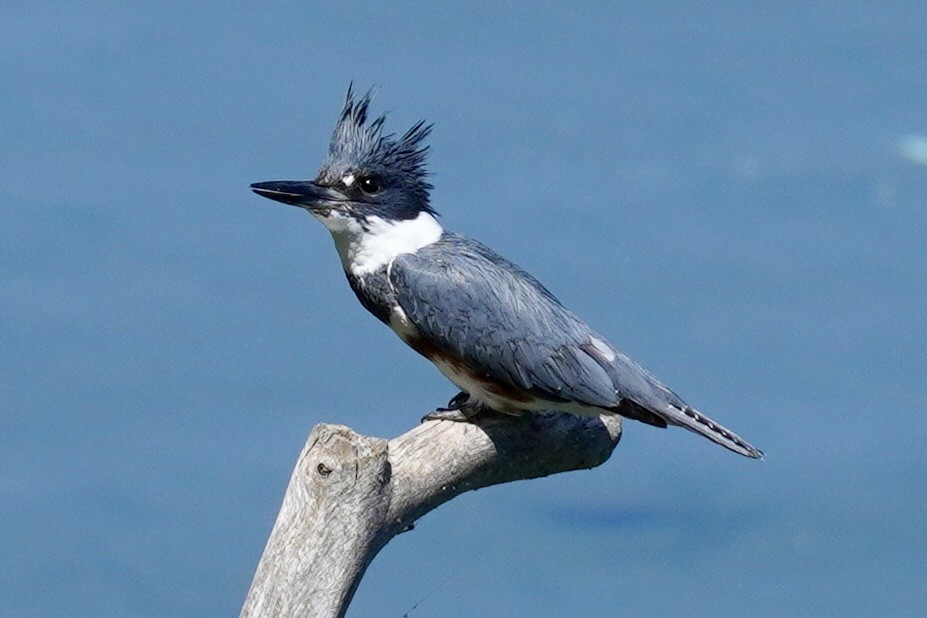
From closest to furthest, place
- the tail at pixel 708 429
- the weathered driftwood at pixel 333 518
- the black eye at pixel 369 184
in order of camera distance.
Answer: the weathered driftwood at pixel 333 518 → the tail at pixel 708 429 → the black eye at pixel 369 184

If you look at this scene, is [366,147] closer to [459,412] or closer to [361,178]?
[361,178]

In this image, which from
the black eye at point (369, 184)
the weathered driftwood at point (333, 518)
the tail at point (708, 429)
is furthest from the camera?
the black eye at point (369, 184)

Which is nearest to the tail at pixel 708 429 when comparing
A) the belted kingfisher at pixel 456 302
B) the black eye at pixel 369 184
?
the belted kingfisher at pixel 456 302

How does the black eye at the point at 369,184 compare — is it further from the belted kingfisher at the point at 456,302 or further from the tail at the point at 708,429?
the tail at the point at 708,429

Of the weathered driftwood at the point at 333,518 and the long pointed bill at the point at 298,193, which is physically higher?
the long pointed bill at the point at 298,193

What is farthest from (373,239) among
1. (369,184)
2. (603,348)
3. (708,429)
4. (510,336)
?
(708,429)

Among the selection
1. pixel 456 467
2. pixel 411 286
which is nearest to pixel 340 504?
pixel 456 467

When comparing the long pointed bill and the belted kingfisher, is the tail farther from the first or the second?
the long pointed bill

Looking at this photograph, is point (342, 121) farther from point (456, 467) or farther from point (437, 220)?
point (456, 467)

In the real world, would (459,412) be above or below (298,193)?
below

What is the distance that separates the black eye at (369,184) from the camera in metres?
3.20

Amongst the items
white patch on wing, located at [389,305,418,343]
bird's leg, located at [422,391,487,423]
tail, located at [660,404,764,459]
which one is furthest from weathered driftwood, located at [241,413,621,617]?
tail, located at [660,404,764,459]

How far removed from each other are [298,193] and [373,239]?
6.1 inches

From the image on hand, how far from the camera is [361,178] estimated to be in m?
3.20
